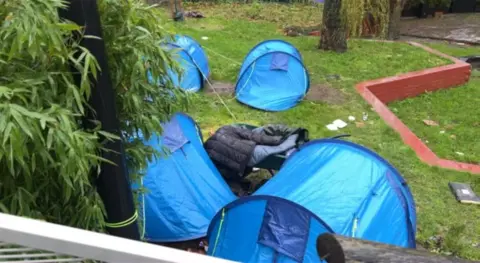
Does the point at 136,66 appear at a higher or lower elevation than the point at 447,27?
higher

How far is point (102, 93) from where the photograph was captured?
2.17 meters

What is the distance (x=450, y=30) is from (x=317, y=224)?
14218 millimetres

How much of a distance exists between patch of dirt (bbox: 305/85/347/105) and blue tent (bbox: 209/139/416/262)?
3.86 metres

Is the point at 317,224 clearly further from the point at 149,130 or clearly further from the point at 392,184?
the point at 149,130

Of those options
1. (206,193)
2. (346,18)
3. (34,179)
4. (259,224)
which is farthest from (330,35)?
(34,179)

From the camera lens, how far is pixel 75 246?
4.22ft

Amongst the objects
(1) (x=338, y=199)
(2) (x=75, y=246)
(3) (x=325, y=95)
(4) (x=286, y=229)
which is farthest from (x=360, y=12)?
(2) (x=75, y=246)

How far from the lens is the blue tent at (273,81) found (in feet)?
25.1

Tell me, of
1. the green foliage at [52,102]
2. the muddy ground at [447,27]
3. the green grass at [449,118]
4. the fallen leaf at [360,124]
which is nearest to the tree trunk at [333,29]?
the green grass at [449,118]

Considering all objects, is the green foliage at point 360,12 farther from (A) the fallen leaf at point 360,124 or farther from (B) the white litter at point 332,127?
(B) the white litter at point 332,127

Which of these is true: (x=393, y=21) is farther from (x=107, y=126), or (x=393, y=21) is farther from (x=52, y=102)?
(x=52, y=102)

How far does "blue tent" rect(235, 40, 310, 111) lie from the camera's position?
766 cm

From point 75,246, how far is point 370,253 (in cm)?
86

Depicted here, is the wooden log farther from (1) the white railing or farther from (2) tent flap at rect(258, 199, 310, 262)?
(2) tent flap at rect(258, 199, 310, 262)
